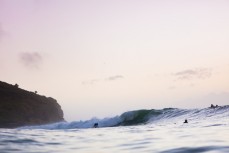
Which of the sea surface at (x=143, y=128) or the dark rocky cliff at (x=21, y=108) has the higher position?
the dark rocky cliff at (x=21, y=108)

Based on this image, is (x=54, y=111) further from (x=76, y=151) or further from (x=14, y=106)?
(x=76, y=151)

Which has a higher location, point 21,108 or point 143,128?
point 21,108

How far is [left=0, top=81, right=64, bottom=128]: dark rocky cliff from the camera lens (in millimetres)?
66500

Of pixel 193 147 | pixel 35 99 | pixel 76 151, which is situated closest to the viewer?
pixel 193 147

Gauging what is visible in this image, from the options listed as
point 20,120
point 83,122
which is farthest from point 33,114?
point 83,122

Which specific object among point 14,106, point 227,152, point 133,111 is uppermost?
point 14,106

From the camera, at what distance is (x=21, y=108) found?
7044 centimetres

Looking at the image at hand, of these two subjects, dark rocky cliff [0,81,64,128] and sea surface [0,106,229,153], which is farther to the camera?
dark rocky cliff [0,81,64,128]

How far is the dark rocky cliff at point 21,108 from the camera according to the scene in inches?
2618

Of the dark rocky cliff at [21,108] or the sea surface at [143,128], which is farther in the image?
the dark rocky cliff at [21,108]

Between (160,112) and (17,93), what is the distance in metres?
47.4

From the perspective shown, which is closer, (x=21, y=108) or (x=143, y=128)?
(x=143, y=128)

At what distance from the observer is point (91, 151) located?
6.88 m

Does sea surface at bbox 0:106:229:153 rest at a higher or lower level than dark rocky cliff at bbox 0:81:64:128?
lower
